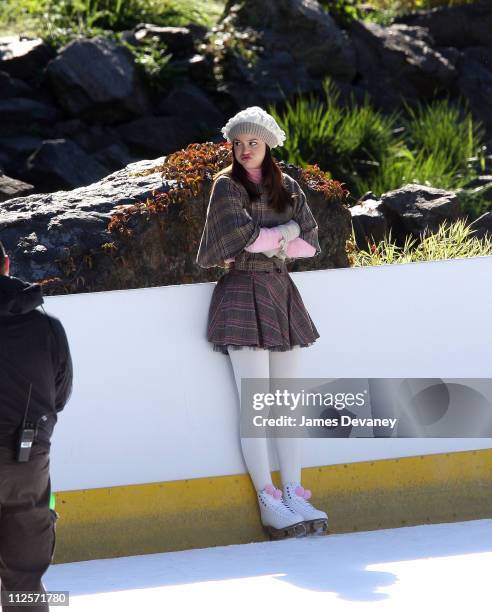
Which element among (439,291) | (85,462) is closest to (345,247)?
(439,291)

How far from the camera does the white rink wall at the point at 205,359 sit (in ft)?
18.2

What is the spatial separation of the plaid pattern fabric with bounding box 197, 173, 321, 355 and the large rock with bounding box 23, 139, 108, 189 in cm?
572

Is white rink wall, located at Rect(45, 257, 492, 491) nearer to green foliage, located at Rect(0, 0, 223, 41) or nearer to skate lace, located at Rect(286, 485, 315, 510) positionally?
skate lace, located at Rect(286, 485, 315, 510)

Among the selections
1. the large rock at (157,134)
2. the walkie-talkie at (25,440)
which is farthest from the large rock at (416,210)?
the walkie-talkie at (25,440)

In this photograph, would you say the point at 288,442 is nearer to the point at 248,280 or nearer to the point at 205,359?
the point at 205,359

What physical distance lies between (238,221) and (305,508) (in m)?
1.23

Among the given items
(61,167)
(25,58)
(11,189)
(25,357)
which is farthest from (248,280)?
(25,58)

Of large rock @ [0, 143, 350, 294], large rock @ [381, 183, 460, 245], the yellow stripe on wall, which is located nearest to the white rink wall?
the yellow stripe on wall

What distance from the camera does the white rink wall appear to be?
5.56 metres

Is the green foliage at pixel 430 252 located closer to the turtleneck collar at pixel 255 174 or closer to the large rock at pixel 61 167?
the turtleneck collar at pixel 255 174

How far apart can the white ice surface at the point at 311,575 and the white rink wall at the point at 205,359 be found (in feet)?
1.27

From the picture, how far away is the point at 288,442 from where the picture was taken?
5656 mm

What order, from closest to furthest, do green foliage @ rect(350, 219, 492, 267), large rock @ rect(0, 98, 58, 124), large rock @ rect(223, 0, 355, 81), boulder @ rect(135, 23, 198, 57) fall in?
green foliage @ rect(350, 219, 492, 267)
large rock @ rect(0, 98, 58, 124)
boulder @ rect(135, 23, 198, 57)
large rock @ rect(223, 0, 355, 81)

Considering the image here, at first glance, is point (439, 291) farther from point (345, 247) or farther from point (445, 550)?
point (345, 247)
